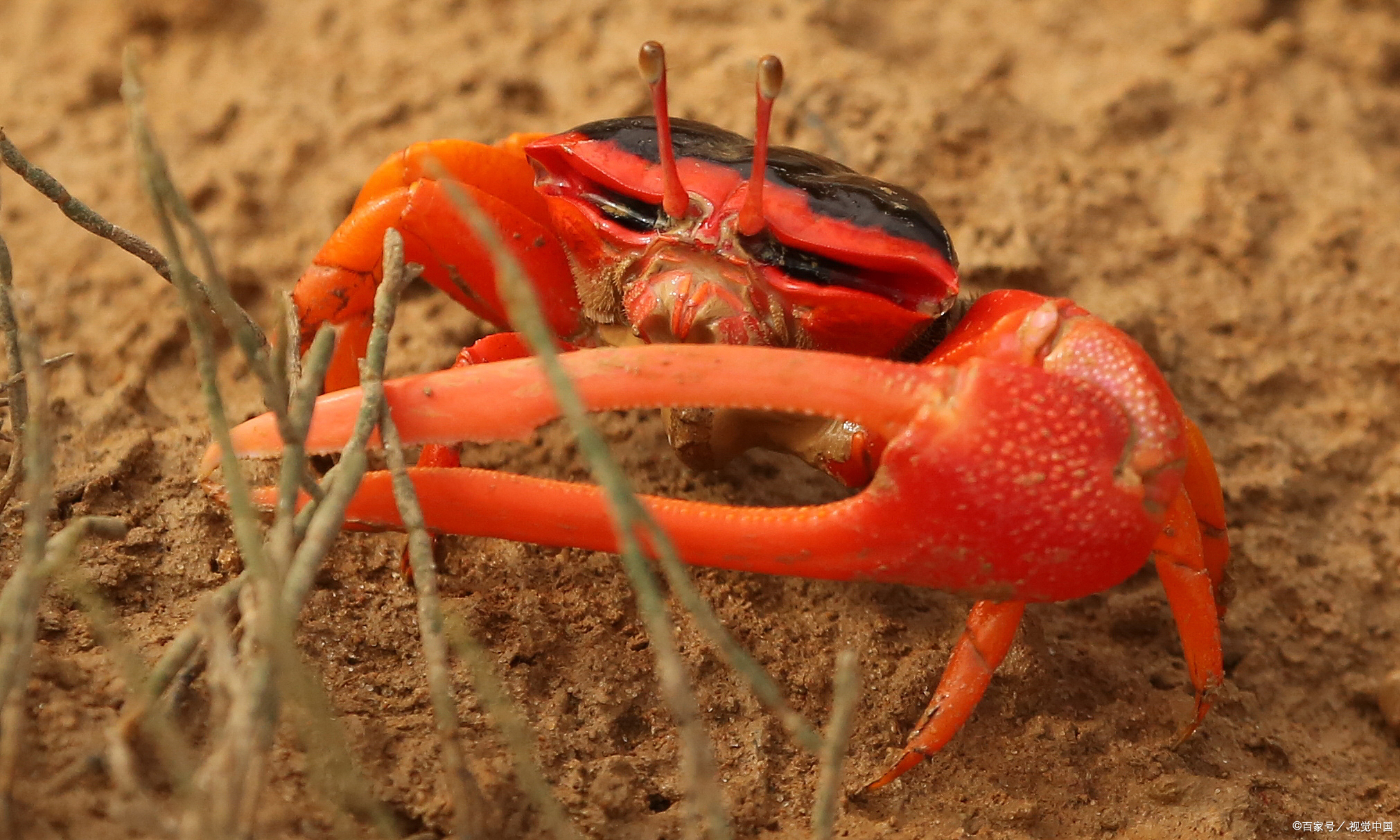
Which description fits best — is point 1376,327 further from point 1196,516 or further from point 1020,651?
point 1020,651

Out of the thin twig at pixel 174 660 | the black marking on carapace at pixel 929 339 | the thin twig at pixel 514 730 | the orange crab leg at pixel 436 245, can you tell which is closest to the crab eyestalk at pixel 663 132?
the orange crab leg at pixel 436 245

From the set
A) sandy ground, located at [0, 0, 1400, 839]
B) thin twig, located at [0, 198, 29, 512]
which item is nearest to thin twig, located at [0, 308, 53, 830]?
sandy ground, located at [0, 0, 1400, 839]

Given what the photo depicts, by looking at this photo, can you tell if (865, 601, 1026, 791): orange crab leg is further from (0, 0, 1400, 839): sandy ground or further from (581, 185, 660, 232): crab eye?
(581, 185, 660, 232): crab eye

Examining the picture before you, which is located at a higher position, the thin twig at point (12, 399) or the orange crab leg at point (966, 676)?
the thin twig at point (12, 399)

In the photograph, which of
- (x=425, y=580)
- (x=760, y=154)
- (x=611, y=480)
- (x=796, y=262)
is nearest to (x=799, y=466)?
(x=796, y=262)

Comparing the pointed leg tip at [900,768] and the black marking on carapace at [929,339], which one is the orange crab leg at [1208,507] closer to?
the black marking on carapace at [929,339]

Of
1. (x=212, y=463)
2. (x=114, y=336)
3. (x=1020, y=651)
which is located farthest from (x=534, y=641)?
(x=114, y=336)
